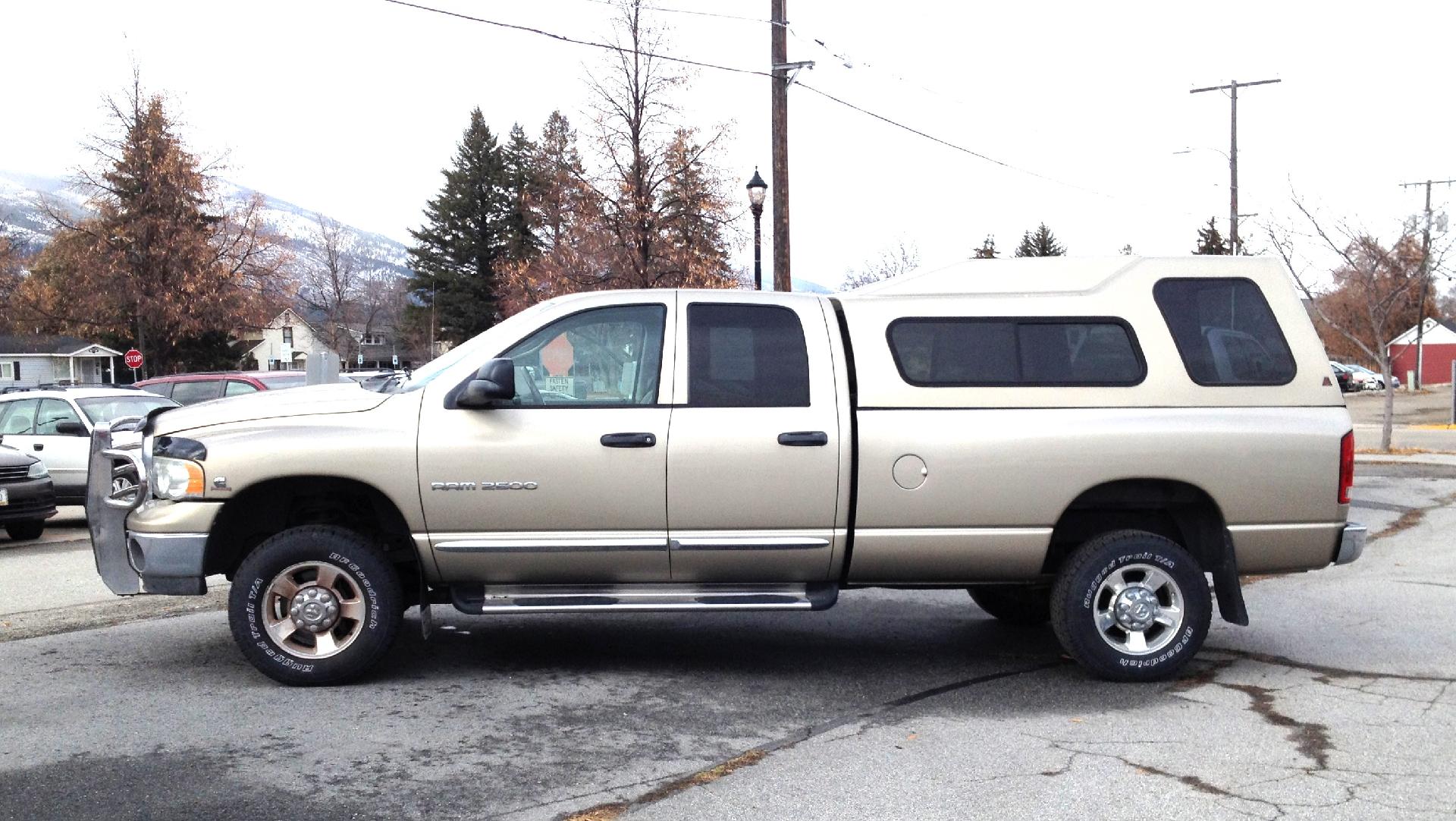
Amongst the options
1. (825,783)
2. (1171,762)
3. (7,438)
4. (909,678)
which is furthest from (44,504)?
(1171,762)

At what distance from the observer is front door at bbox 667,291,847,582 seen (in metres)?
6.15

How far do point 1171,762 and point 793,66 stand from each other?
14107mm

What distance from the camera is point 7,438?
47.2 feet

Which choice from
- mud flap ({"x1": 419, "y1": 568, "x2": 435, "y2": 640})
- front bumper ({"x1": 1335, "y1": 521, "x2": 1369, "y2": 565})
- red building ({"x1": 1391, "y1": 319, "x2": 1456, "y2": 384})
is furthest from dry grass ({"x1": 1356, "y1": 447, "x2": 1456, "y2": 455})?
red building ({"x1": 1391, "y1": 319, "x2": 1456, "y2": 384})

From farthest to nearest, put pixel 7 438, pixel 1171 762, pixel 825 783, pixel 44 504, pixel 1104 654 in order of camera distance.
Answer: pixel 7 438
pixel 44 504
pixel 1104 654
pixel 1171 762
pixel 825 783

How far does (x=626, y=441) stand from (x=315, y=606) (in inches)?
68.5

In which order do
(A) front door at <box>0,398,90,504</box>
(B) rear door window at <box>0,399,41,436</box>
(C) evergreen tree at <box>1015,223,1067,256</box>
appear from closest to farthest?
(A) front door at <box>0,398,90,504</box>, (B) rear door window at <box>0,399,41,436</box>, (C) evergreen tree at <box>1015,223,1067,256</box>

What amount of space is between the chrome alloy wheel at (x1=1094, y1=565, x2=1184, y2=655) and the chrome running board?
1.42 metres

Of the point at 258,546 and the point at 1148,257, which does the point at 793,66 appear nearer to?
the point at 1148,257

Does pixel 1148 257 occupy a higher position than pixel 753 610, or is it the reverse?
pixel 1148 257

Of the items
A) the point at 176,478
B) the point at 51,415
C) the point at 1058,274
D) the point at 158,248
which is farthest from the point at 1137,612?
the point at 158,248

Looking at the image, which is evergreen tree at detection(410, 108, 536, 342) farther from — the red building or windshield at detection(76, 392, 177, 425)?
windshield at detection(76, 392, 177, 425)

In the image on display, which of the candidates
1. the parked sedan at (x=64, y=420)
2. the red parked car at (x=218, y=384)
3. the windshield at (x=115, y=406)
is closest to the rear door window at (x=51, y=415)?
the parked sedan at (x=64, y=420)

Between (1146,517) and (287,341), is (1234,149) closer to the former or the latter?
(1146,517)
